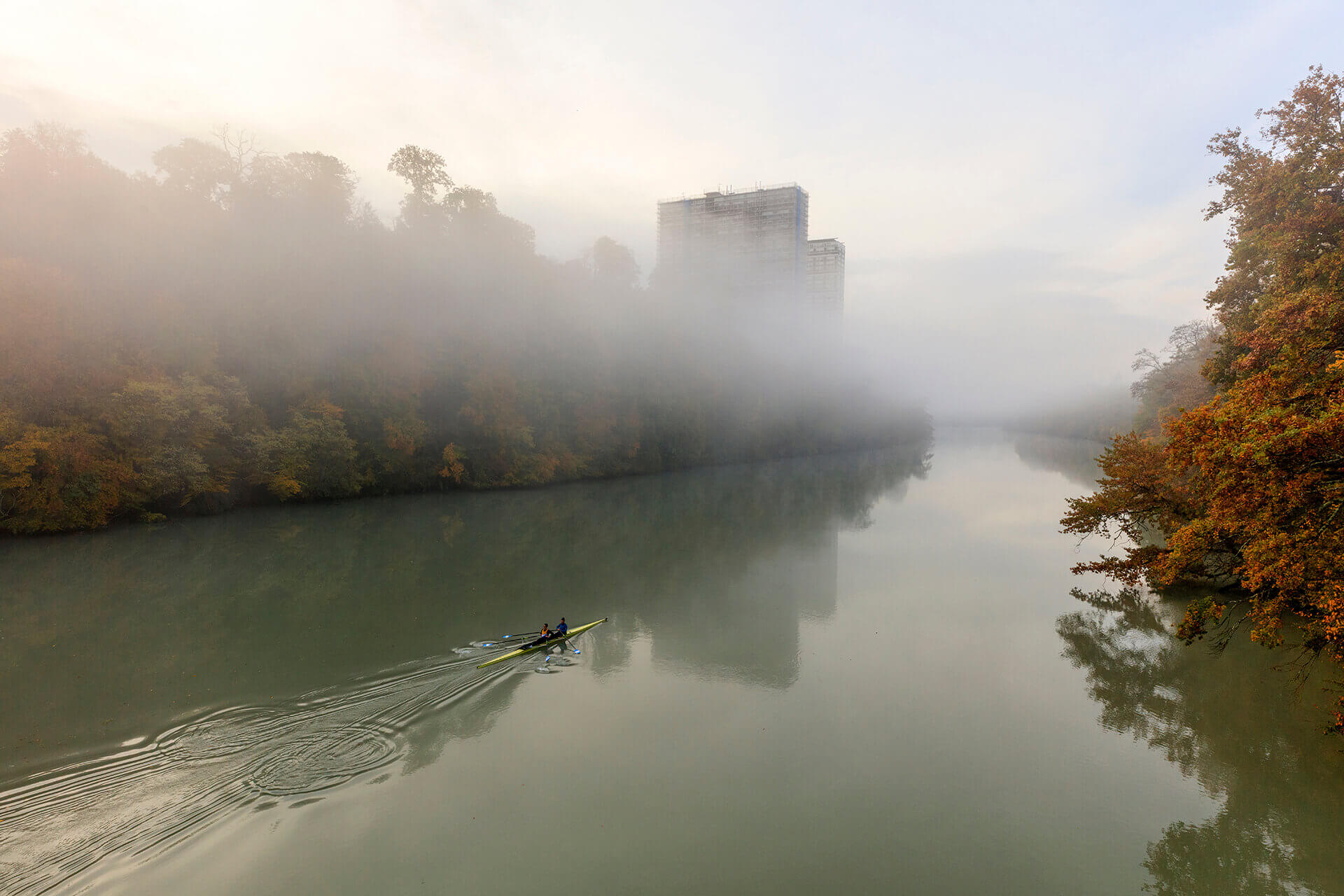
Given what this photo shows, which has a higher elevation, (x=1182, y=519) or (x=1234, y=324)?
(x=1234, y=324)

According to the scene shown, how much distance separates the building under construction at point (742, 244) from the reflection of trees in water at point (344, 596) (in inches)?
2336

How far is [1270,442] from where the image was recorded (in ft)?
22.3

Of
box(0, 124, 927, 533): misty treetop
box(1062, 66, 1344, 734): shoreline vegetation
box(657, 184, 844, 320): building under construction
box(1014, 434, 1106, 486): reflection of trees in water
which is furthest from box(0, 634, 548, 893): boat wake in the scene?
box(657, 184, 844, 320): building under construction

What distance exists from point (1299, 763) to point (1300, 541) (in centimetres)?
407

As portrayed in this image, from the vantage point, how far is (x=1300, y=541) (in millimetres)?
7141

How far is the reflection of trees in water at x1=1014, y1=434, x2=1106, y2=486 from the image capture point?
46.5m

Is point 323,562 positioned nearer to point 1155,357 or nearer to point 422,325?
point 422,325

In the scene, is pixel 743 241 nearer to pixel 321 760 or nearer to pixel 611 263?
pixel 611 263

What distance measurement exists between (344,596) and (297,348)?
23.4m

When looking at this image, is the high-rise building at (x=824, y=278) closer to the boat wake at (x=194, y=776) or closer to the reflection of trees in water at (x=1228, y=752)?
the reflection of trees in water at (x=1228, y=752)

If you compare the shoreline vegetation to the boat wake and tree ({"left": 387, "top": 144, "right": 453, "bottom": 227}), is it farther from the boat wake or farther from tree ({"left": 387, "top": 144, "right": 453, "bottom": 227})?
tree ({"left": 387, "top": 144, "right": 453, "bottom": 227})

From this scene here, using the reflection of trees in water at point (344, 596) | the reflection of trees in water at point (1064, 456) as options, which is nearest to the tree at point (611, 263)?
the reflection of trees in water at point (344, 596)

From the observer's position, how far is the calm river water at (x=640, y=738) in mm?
6758

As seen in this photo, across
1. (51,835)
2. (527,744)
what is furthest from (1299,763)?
(51,835)
